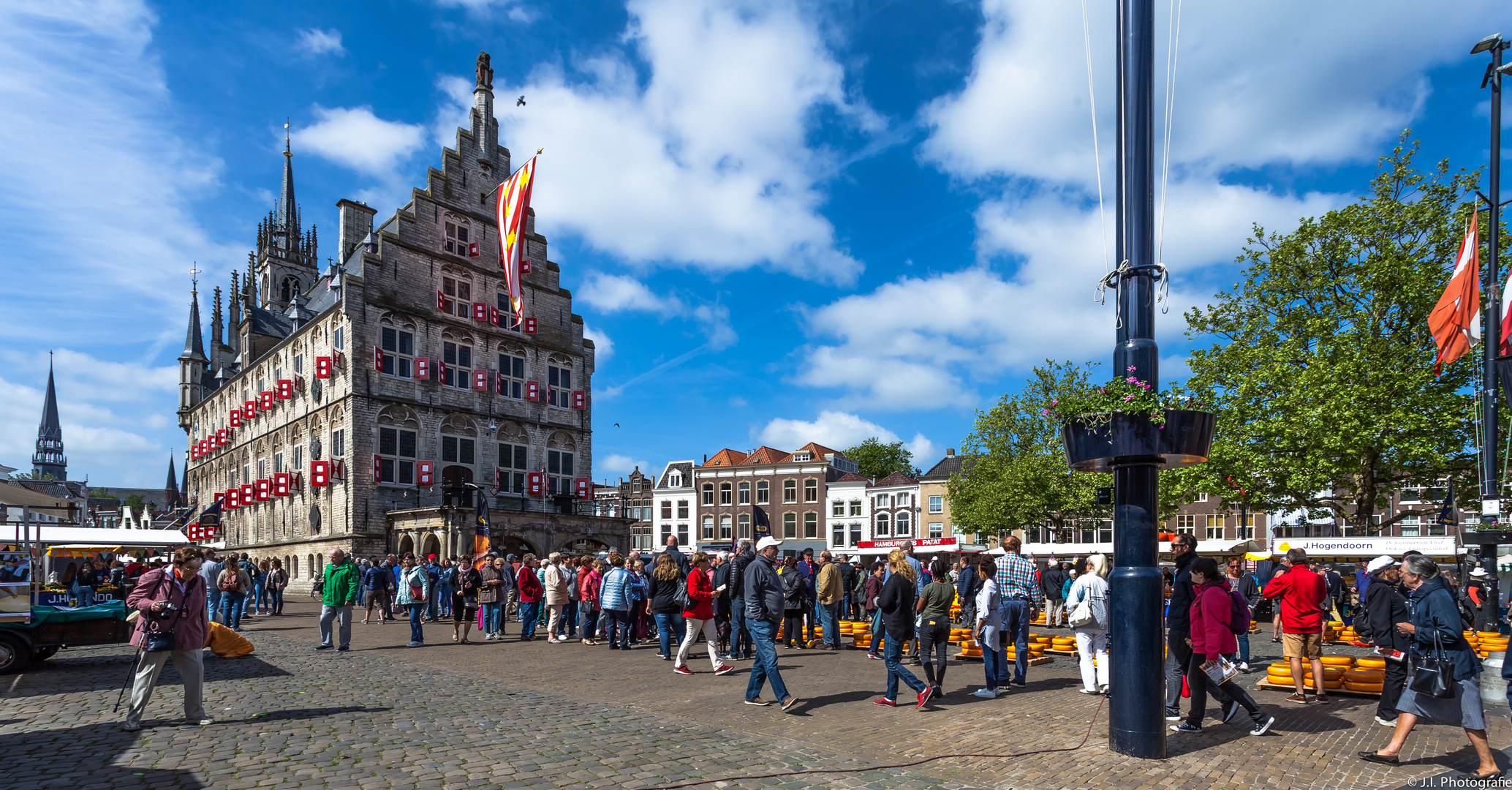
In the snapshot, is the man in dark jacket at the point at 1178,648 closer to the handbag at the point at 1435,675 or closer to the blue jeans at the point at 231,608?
the handbag at the point at 1435,675

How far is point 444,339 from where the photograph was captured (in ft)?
116

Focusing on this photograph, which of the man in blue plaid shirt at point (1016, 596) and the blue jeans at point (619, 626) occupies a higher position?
the man in blue plaid shirt at point (1016, 596)

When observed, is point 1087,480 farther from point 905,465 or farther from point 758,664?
point 905,465

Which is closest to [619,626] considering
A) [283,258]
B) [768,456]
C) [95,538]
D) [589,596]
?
[589,596]

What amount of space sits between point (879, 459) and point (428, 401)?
55727 mm

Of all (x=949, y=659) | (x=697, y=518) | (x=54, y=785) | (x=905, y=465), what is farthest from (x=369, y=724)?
(x=905, y=465)

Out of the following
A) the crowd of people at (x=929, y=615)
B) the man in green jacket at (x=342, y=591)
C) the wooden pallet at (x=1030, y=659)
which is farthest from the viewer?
the man in green jacket at (x=342, y=591)

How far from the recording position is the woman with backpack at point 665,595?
41.7 feet

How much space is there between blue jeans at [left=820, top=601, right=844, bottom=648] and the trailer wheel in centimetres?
1031

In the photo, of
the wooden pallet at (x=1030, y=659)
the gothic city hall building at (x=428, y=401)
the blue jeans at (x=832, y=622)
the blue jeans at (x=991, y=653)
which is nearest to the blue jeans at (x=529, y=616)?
the blue jeans at (x=832, y=622)

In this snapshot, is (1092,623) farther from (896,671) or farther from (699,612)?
(699,612)

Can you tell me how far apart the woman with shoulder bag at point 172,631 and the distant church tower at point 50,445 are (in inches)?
6300

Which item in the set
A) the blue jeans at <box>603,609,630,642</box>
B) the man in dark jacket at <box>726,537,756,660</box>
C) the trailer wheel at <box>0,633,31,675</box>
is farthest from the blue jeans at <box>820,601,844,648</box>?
the trailer wheel at <box>0,633,31,675</box>

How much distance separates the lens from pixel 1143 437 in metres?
6.05
